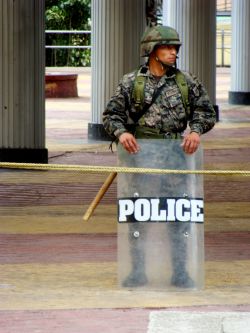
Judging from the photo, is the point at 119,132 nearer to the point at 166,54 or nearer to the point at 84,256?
the point at 166,54

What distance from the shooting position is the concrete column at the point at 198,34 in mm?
24656

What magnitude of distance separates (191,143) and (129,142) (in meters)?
0.44

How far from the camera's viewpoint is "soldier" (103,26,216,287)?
900cm

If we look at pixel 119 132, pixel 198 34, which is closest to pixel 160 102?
pixel 119 132

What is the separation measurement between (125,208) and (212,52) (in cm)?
1651

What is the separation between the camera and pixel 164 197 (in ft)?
29.4

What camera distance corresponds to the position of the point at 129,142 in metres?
8.84

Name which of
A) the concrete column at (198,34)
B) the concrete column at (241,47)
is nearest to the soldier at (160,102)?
the concrete column at (198,34)

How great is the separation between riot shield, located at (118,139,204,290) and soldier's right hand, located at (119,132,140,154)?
0.06m

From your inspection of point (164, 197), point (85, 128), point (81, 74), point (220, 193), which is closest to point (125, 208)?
point (164, 197)

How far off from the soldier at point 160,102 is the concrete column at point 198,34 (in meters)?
15.7

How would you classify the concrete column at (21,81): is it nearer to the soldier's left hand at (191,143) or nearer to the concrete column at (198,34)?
the concrete column at (198,34)

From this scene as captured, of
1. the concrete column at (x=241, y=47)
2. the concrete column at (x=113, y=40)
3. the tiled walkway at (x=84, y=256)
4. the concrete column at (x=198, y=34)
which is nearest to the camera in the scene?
the tiled walkway at (x=84, y=256)

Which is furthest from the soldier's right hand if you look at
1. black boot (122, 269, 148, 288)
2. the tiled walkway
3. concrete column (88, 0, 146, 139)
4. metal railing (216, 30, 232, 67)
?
metal railing (216, 30, 232, 67)
